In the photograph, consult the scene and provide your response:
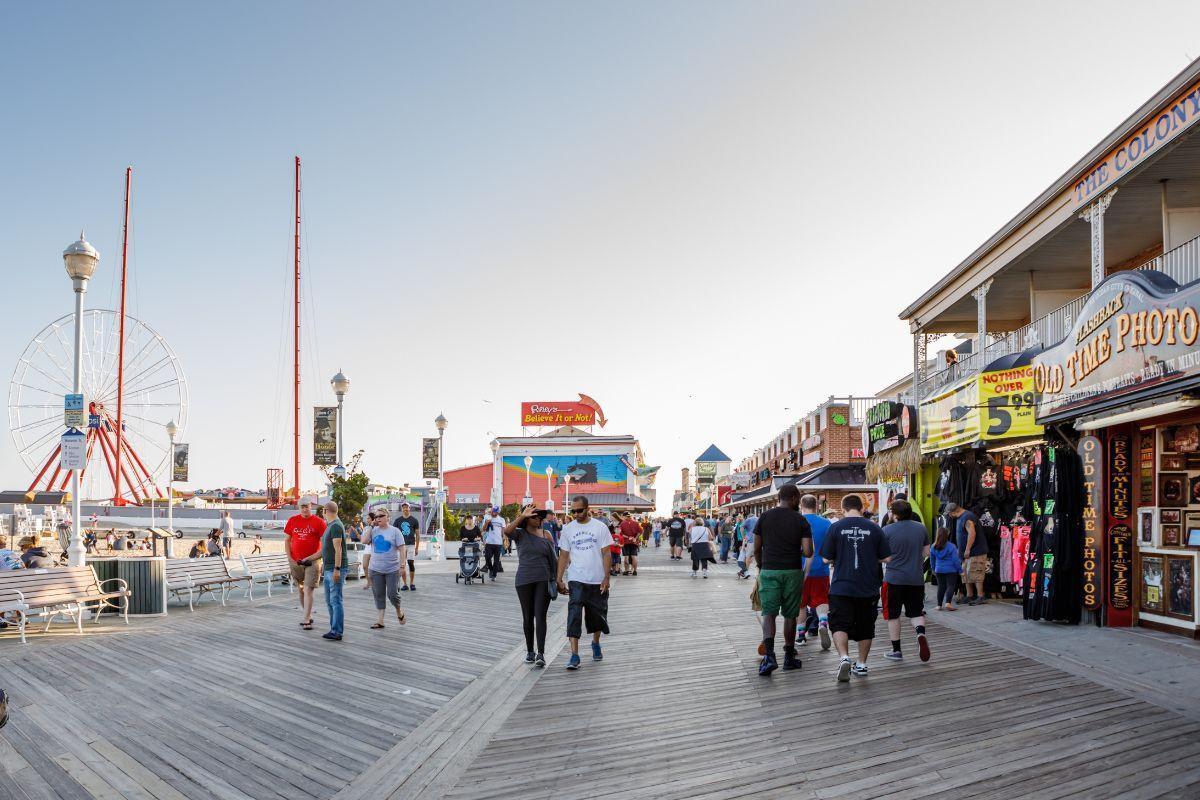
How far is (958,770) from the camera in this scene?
539 centimetres

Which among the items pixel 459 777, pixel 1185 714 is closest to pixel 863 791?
pixel 459 777

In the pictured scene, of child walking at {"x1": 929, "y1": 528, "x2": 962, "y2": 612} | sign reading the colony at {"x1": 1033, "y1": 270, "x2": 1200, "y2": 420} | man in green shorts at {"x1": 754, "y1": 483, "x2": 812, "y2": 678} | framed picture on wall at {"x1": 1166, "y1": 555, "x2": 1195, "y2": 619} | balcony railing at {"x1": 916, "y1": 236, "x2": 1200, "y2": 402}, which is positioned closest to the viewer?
man in green shorts at {"x1": 754, "y1": 483, "x2": 812, "y2": 678}

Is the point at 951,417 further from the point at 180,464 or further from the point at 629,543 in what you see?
the point at 180,464

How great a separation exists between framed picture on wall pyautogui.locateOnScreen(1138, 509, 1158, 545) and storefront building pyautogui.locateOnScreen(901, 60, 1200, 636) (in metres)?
0.03

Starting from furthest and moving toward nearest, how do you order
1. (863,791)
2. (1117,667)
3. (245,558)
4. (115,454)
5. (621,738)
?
(115,454) → (245,558) → (1117,667) → (621,738) → (863,791)

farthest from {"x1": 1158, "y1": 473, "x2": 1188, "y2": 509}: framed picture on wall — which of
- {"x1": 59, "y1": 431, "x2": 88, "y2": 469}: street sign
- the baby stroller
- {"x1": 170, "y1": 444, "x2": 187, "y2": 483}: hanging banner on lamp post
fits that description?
{"x1": 170, "y1": 444, "x2": 187, "y2": 483}: hanging banner on lamp post

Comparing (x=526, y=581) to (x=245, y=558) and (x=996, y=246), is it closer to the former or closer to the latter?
A: (x=245, y=558)

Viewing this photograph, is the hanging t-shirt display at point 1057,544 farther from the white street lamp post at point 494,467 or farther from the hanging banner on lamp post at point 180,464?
the white street lamp post at point 494,467

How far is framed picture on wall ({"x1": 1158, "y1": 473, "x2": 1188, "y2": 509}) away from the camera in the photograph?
10.8 m

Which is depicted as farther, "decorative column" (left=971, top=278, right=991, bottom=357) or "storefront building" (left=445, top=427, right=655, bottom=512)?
"storefront building" (left=445, top=427, right=655, bottom=512)

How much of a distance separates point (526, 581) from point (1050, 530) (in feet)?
24.5

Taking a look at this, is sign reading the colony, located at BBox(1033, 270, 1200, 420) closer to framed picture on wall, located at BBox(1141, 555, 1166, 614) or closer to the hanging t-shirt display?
the hanging t-shirt display

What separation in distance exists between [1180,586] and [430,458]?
26.4m

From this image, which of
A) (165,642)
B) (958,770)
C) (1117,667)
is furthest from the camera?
(165,642)
